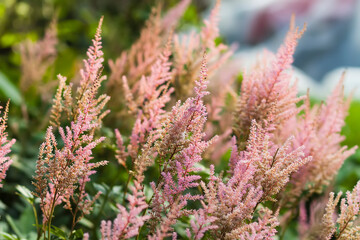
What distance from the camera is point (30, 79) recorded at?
3.04 m

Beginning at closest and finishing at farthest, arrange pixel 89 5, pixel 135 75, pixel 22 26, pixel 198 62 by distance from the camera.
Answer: pixel 198 62
pixel 135 75
pixel 22 26
pixel 89 5

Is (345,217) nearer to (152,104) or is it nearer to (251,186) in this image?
(251,186)

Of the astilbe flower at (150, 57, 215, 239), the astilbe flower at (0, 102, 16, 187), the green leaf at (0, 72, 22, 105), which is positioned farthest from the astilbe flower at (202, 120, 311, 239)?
the green leaf at (0, 72, 22, 105)

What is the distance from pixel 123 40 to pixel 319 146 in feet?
13.1

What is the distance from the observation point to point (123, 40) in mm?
5250

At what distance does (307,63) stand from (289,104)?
12.3 m

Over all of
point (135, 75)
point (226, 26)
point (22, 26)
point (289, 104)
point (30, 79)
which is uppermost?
point (226, 26)

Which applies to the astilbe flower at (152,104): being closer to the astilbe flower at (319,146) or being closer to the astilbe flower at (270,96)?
the astilbe flower at (270,96)

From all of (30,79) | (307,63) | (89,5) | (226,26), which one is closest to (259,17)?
(226,26)

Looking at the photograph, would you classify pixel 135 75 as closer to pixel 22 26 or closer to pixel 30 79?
pixel 30 79

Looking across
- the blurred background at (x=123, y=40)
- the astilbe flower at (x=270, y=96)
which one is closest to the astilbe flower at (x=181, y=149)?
the astilbe flower at (x=270, y=96)

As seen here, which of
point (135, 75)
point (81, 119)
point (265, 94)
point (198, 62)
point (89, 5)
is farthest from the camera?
point (89, 5)

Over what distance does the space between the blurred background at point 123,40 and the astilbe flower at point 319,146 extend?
1.04 ft

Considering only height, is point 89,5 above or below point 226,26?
below
